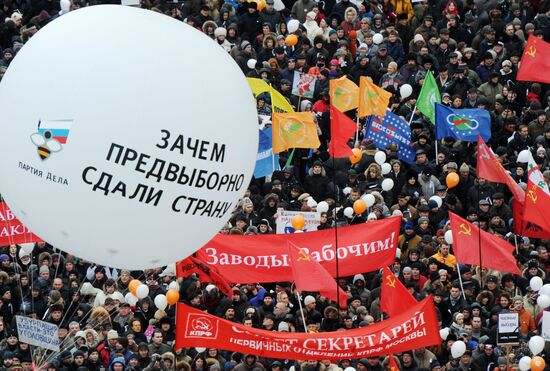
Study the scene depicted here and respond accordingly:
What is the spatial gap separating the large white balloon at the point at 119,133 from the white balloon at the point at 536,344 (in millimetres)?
6226

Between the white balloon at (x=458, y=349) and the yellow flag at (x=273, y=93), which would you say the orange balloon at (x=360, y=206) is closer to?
the yellow flag at (x=273, y=93)

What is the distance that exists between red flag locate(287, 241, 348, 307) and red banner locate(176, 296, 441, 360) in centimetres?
79

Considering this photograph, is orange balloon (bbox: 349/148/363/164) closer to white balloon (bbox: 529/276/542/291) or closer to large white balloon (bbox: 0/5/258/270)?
white balloon (bbox: 529/276/542/291)

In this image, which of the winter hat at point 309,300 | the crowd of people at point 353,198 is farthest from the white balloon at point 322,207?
the winter hat at point 309,300

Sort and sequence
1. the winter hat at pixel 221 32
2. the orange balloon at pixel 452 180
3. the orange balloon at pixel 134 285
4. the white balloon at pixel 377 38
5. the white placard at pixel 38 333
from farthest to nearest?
the winter hat at pixel 221 32, the white balloon at pixel 377 38, the orange balloon at pixel 452 180, the orange balloon at pixel 134 285, the white placard at pixel 38 333

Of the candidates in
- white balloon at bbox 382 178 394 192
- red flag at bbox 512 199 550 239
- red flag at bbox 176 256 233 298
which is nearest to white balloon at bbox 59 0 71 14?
white balloon at bbox 382 178 394 192

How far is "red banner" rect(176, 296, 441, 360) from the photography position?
2469 cm

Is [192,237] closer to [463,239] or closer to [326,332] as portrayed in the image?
[326,332]

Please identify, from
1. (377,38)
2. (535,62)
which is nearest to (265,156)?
(377,38)

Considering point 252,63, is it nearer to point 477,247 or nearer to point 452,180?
point 452,180

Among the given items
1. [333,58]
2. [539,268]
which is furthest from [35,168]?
[333,58]

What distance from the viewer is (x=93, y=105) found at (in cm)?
1955

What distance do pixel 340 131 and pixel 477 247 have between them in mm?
3139

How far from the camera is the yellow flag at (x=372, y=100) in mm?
30406
